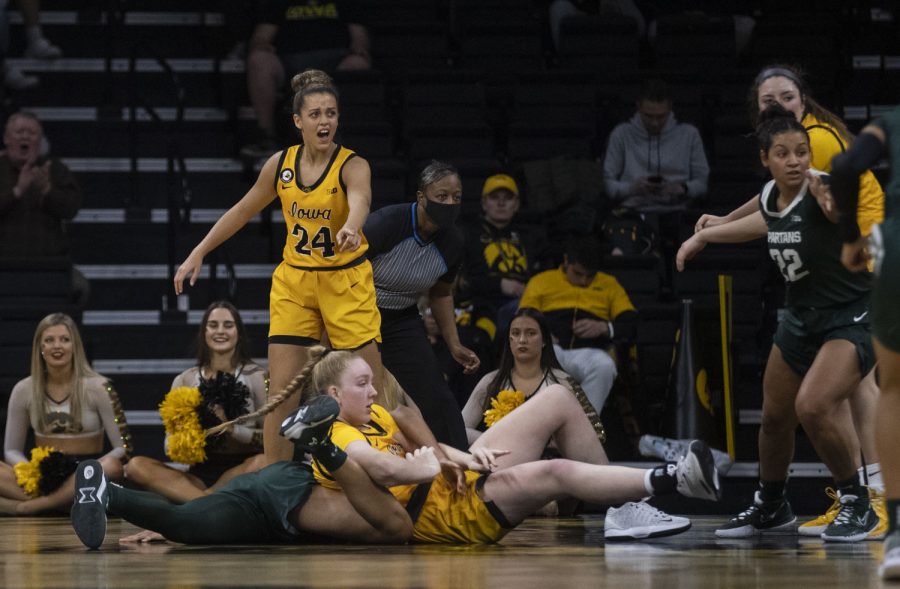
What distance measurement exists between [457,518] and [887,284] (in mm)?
1843

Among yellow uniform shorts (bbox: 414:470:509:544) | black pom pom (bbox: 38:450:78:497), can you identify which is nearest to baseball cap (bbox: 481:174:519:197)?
black pom pom (bbox: 38:450:78:497)

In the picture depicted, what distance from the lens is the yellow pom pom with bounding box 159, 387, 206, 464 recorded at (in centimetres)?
638

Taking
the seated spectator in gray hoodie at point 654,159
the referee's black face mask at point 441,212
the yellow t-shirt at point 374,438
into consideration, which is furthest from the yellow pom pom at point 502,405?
the seated spectator in gray hoodie at point 654,159

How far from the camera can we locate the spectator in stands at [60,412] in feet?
22.7

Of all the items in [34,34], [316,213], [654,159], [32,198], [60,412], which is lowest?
[60,412]

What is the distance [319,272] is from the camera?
535 cm

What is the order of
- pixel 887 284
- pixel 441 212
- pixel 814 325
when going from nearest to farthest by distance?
1. pixel 887 284
2. pixel 814 325
3. pixel 441 212

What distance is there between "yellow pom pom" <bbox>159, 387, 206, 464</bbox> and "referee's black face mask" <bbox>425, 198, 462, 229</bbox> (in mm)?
1499

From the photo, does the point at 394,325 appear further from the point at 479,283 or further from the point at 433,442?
the point at 479,283

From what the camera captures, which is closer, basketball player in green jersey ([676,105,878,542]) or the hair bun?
basketball player in green jersey ([676,105,878,542])

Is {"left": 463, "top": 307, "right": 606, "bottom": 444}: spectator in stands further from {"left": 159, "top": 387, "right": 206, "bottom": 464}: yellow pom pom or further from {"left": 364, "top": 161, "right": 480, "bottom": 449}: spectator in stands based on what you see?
{"left": 159, "top": 387, "right": 206, "bottom": 464}: yellow pom pom

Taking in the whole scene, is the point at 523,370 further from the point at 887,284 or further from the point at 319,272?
the point at 887,284

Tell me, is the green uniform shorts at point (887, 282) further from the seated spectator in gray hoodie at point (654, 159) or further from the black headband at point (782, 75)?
the seated spectator in gray hoodie at point (654, 159)

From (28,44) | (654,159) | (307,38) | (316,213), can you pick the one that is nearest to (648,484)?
(316,213)
